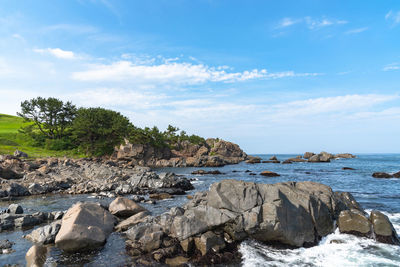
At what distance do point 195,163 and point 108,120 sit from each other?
1424 inches

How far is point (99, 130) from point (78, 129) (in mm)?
6610

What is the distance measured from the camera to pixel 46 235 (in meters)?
14.7

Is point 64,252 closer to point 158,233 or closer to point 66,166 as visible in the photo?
point 158,233

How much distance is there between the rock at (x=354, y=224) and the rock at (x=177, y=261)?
1088 cm

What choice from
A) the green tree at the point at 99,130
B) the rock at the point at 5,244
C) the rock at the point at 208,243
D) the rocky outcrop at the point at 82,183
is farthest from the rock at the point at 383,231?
the green tree at the point at 99,130

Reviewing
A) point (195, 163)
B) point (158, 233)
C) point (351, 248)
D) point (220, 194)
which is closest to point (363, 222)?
point (351, 248)

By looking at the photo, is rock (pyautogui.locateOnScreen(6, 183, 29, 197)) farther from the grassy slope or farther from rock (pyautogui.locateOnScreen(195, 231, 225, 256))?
the grassy slope

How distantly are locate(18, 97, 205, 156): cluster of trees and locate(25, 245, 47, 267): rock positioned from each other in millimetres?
74054

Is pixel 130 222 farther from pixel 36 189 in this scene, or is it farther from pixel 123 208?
pixel 36 189

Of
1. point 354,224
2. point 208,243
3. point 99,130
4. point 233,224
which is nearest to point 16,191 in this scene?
point 208,243

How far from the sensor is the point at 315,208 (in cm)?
1602

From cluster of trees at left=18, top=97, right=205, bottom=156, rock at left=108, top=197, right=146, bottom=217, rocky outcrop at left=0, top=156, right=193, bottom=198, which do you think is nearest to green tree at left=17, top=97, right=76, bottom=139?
cluster of trees at left=18, top=97, right=205, bottom=156

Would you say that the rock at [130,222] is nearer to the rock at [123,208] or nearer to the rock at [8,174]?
the rock at [123,208]

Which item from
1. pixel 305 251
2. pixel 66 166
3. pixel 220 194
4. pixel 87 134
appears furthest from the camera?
pixel 87 134
